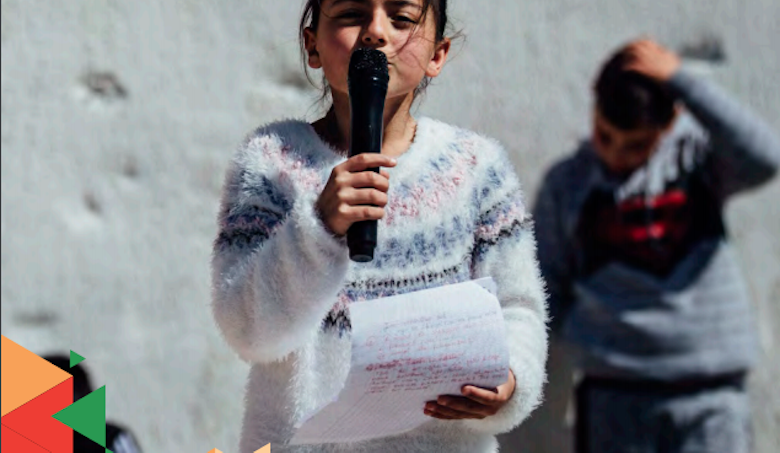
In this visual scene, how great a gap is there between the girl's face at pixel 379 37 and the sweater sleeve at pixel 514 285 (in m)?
0.14

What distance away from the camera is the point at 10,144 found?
2531mm

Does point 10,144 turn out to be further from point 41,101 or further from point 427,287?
point 427,287

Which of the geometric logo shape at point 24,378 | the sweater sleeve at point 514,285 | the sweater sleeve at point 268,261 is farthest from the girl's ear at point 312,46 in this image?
the geometric logo shape at point 24,378

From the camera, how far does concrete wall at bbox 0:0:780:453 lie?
2512 mm

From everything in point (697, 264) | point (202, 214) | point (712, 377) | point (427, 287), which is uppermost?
point (202, 214)

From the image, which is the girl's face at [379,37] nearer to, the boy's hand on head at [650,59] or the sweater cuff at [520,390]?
the sweater cuff at [520,390]

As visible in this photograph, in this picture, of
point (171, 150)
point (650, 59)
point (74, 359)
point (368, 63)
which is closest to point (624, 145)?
point (650, 59)

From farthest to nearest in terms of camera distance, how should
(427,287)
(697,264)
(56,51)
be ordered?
(56,51)
(697,264)
(427,287)

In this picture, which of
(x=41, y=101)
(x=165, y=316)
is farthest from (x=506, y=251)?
(x=41, y=101)

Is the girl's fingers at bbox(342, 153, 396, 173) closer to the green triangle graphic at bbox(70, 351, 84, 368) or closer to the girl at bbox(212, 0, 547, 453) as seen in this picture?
the girl at bbox(212, 0, 547, 453)

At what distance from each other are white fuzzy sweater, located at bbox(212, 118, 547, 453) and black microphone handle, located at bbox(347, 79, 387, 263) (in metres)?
0.08

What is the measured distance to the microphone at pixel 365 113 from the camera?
1.12 metres

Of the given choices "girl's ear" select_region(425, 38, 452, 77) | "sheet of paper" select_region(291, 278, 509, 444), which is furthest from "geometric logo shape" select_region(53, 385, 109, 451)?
"girl's ear" select_region(425, 38, 452, 77)

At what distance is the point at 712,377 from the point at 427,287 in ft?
4.24
